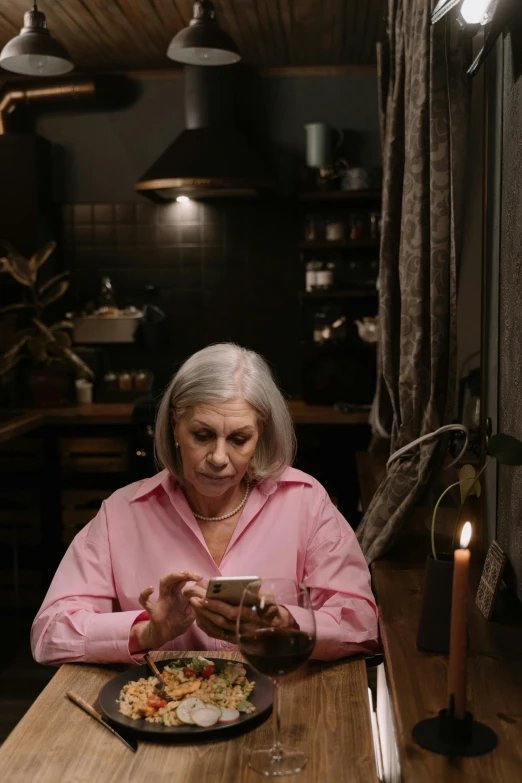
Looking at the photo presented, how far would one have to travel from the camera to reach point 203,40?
12.7 feet

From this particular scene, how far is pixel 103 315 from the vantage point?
5504 mm

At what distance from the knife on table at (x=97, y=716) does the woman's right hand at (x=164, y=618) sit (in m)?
0.20

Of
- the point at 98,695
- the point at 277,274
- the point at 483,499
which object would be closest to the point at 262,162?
the point at 277,274

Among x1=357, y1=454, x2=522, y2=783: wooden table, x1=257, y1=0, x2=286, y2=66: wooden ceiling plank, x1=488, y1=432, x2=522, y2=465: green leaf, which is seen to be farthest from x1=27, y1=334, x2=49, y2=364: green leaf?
x1=488, y1=432, x2=522, y2=465: green leaf

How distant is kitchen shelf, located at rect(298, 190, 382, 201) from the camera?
5172mm

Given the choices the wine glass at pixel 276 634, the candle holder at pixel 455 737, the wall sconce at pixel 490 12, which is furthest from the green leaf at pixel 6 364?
the candle holder at pixel 455 737

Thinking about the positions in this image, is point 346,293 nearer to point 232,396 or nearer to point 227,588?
point 232,396

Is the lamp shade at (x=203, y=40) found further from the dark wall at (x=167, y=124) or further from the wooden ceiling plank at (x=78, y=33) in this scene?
the dark wall at (x=167, y=124)

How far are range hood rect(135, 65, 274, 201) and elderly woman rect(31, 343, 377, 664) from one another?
10.1ft

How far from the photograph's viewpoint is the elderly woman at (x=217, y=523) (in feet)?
6.21

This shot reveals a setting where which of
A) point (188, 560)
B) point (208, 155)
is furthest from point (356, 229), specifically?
point (188, 560)

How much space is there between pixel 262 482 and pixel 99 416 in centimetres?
291

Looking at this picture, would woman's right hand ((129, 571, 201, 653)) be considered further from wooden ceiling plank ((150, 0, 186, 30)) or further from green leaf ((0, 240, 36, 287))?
green leaf ((0, 240, 36, 287))

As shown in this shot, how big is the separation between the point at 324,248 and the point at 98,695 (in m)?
4.14
